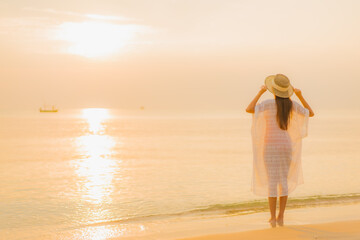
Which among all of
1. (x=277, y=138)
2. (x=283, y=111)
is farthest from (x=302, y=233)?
(x=283, y=111)

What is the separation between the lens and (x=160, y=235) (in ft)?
20.5

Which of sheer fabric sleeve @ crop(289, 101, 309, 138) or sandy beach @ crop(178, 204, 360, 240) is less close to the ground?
sheer fabric sleeve @ crop(289, 101, 309, 138)

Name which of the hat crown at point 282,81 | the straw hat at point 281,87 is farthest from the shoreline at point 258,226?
the hat crown at point 282,81

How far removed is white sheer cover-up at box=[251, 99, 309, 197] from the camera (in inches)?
215

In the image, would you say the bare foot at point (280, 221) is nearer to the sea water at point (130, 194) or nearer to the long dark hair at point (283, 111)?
the long dark hair at point (283, 111)

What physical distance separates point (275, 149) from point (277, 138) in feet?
0.47

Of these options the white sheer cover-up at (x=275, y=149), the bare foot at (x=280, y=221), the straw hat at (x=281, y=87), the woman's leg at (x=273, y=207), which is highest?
the straw hat at (x=281, y=87)

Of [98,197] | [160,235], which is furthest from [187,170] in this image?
[160,235]

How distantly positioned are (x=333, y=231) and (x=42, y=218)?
17.0 feet

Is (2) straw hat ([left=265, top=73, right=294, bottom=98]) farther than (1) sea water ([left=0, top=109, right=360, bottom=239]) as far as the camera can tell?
No

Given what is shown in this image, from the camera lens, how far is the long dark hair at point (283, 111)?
17.8 feet

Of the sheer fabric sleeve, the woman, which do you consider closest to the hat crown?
the woman

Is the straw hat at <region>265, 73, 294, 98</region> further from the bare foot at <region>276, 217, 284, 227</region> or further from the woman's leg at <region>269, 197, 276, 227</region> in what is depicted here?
the bare foot at <region>276, 217, 284, 227</region>

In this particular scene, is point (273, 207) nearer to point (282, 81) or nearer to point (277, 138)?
point (277, 138)
